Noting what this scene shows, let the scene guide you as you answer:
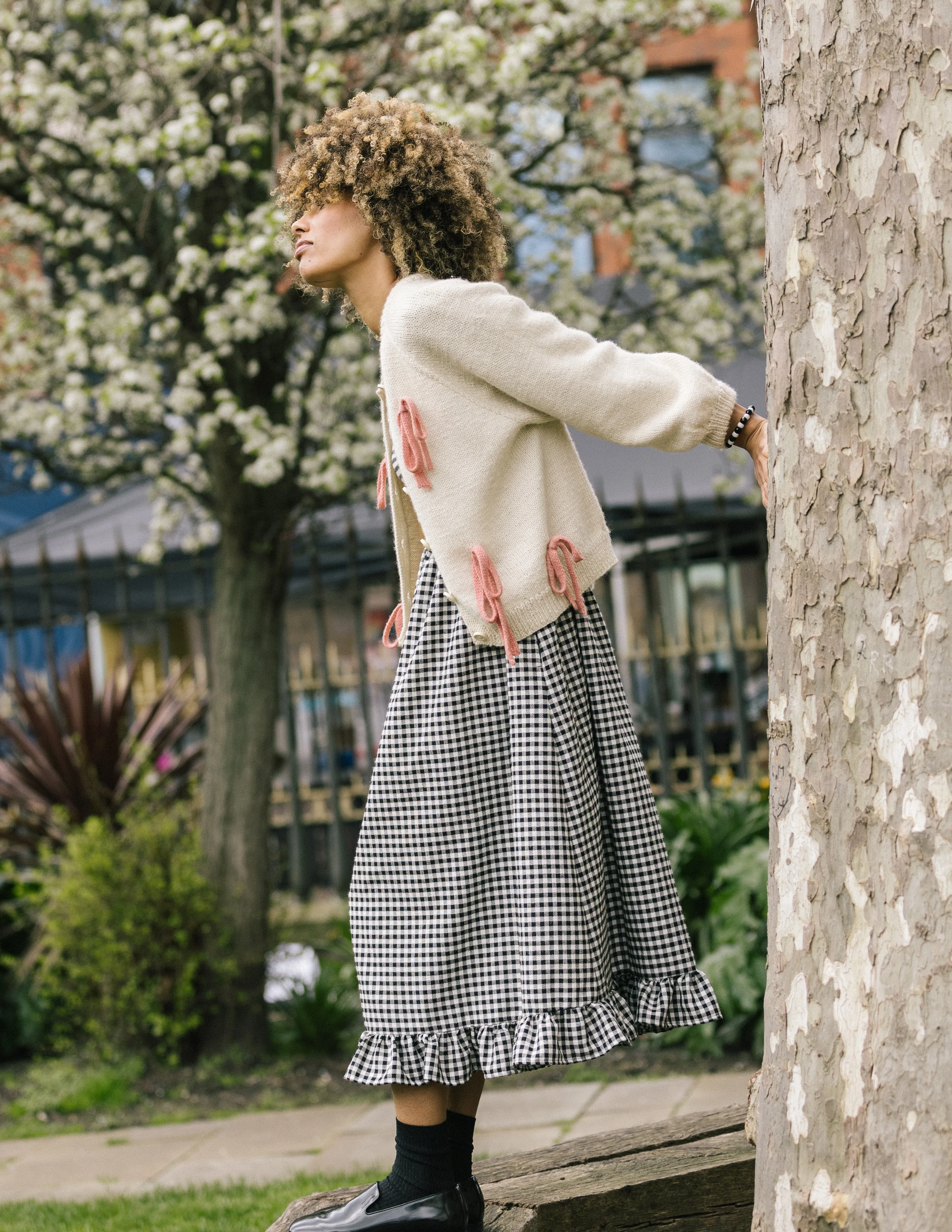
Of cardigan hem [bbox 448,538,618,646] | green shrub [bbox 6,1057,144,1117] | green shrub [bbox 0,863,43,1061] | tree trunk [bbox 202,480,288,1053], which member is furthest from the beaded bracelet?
green shrub [bbox 0,863,43,1061]

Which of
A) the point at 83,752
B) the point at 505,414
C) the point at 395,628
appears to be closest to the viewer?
the point at 505,414

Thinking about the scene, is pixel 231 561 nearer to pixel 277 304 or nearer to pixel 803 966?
pixel 277 304

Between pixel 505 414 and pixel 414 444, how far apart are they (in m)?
0.16

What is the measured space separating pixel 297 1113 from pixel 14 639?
3556 mm

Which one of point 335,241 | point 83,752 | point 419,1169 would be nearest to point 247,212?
point 83,752

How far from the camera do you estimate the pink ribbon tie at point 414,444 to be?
198cm

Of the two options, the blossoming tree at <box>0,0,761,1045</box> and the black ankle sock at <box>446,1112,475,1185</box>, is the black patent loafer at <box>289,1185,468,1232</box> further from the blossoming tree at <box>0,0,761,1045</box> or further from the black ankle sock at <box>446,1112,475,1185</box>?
the blossoming tree at <box>0,0,761,1045</box>

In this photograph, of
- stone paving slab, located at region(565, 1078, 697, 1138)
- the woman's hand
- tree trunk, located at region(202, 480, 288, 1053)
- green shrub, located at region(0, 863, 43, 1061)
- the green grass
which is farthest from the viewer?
Result: green shrub, located at region(0, 863, 43, 1061)

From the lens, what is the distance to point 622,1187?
224 cm

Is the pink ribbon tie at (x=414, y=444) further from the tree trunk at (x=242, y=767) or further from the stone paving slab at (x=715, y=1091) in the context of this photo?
the tree trunk at (x=242, y=767)

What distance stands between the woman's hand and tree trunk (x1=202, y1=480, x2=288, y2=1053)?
12.1 feet

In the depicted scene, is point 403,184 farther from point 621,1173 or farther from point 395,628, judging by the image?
point 621,1173

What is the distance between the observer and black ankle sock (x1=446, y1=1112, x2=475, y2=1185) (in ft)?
6.92

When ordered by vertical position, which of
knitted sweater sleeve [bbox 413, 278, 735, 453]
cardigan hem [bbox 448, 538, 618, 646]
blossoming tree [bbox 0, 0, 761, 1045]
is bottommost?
cardigan hem [bbox 448, 538, 618, 646]
